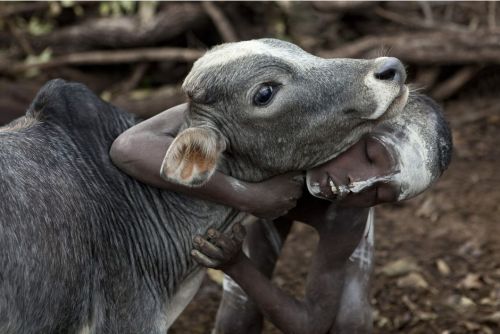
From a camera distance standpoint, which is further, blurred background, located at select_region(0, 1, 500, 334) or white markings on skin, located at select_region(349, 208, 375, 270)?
blurred background, located at select_region(0, 1, 500, 334)

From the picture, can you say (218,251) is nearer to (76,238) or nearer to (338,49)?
(76,238)

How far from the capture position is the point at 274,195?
156 inches

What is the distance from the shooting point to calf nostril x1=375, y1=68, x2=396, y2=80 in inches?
148

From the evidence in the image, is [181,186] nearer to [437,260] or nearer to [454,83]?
[437,260]

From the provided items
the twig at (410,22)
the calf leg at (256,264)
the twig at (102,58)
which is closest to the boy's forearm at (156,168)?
the calf leg at (256,264)

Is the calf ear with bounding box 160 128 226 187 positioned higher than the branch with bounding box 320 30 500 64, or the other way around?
the calf ear with bounding box 160 128 226 187

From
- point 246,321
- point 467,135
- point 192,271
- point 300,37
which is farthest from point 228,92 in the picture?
point 300,37

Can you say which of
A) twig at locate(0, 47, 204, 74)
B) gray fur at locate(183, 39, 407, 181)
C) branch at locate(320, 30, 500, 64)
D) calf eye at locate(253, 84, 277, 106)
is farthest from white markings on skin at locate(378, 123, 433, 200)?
twig at locate(0, 47, 204, 74)

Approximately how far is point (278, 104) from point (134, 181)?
75 centimetres

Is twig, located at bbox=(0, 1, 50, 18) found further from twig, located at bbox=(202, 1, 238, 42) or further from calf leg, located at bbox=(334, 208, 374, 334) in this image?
calf leg, located at bbox=(334, 208, 374, 334)

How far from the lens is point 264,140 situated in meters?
3.89

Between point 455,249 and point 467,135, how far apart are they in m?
1.77

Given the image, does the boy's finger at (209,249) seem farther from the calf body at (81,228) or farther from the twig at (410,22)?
the twig at (410,22)

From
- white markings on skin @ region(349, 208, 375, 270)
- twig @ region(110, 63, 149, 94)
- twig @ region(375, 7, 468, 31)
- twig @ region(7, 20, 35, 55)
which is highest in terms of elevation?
white markings on skin @ region(349, 208, 375, 270)
